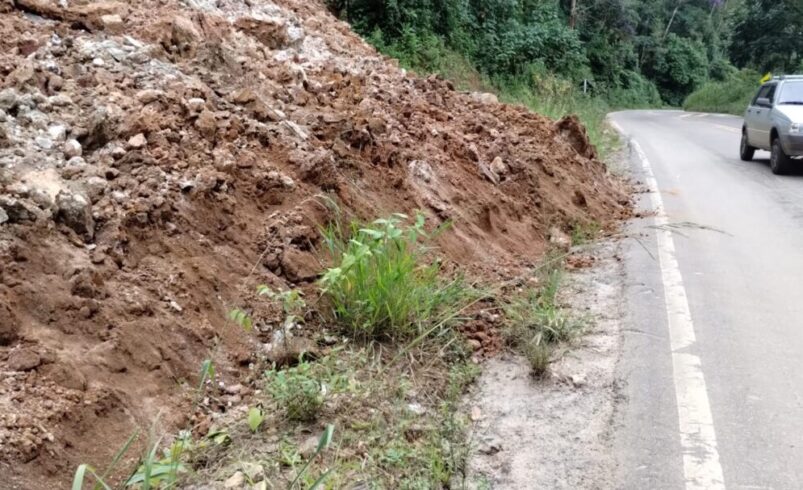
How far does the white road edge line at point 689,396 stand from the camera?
3508mm

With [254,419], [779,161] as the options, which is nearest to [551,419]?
[254,419]

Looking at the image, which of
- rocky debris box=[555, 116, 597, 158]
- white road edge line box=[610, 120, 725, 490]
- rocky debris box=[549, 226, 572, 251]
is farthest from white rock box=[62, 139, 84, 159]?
rocky debris box=[555, 116, 597, 158]

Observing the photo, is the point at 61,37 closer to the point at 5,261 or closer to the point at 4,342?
the point at 5,261

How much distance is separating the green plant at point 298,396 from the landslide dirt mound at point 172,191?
41 cm

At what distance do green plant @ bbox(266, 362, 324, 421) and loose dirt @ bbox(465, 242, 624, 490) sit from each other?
0.84 m

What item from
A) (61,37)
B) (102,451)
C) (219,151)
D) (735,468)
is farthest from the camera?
(61,37)

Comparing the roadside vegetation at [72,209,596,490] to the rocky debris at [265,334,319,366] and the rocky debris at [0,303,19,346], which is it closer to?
the rocky debris at [265,334,319,366]

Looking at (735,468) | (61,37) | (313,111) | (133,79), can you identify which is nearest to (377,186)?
(313,111)

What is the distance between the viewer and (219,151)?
5246mm

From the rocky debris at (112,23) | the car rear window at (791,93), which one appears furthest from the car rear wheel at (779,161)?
the rocky debris at (112,23)

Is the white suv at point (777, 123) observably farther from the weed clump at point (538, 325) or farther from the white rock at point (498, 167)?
the weed clump at point (538, 325)

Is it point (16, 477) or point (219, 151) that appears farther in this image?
point (219, 151)

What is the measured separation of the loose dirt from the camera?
3488 millimetres

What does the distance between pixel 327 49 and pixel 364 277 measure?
480 centimetres
